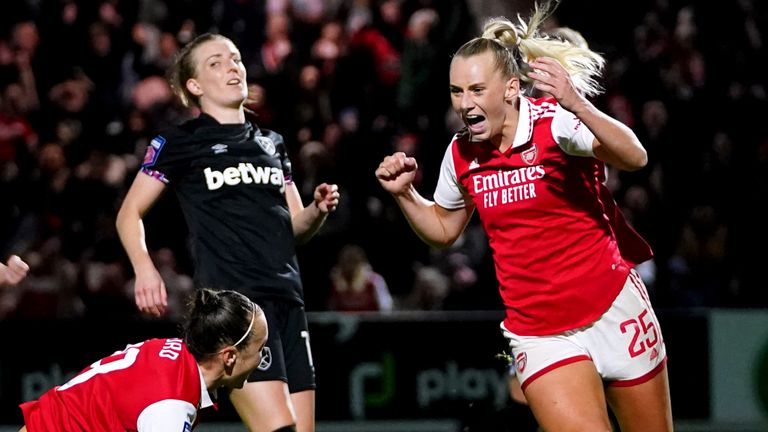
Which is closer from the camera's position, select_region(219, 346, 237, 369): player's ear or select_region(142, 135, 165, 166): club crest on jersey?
select_region(219, 346, 237, 369): player's ear

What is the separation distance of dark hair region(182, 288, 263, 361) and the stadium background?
3990mm

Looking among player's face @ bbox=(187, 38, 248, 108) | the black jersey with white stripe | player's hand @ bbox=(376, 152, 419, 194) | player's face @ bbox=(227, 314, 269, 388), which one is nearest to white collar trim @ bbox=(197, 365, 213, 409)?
player's face @ bbox=(227, 314, 269, 388)

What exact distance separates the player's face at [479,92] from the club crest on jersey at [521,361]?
763mm

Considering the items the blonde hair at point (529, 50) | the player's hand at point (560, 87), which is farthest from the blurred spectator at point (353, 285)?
the player's hand at point (560, 87)

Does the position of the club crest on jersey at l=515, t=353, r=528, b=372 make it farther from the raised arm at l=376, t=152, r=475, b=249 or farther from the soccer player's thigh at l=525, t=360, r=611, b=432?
the raised arm at l=376, t=152, r=475, b=249

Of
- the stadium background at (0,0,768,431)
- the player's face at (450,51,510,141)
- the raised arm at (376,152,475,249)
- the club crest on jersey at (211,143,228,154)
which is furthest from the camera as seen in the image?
the stadium background at (0,0,768,431)

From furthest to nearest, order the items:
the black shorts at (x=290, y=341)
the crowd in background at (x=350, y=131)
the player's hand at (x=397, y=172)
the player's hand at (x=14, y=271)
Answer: the crowd in background at (x=350, y=131) → the black shorts at (x=290, y=341) → the player's hand at (x=397, y=172) → the player's hand at (x=14, y=271)

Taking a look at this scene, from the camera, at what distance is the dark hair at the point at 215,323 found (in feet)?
13.2

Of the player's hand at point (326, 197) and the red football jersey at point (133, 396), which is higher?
the player's hand at point (326, 197)

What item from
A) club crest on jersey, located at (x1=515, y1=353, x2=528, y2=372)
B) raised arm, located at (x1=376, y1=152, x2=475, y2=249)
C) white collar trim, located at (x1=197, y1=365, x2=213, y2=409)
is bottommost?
club crest on jersey, located at (x1=515, y1=353, x2=528, y2=372)

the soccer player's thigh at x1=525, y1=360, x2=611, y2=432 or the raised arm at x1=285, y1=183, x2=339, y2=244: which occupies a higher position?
the raised arm at x1=285, y1=183, x2=339, y2=244

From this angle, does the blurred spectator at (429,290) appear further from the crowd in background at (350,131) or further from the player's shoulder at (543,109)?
the player's shoulder at (543,109)

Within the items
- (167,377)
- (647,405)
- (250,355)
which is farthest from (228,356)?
(647,405)

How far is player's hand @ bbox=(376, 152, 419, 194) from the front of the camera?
4.55m
